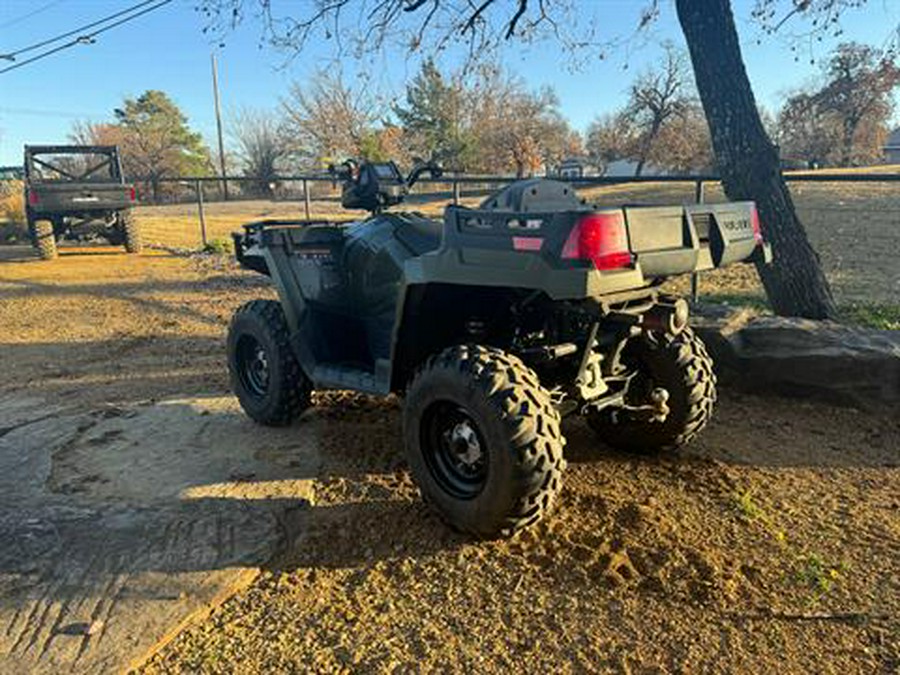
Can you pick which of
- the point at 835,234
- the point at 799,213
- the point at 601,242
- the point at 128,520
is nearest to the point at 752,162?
the point at 601,242

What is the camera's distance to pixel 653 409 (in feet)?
10.8

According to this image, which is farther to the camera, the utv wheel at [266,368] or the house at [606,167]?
the house at [606,167]

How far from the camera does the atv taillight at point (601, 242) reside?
238 cm

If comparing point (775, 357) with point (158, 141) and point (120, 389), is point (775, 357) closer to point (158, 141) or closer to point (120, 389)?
point (120, 389)

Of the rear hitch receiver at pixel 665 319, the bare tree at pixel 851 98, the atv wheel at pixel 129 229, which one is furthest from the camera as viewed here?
the bare tree at pixel 851 98

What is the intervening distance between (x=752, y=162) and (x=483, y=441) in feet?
14.1

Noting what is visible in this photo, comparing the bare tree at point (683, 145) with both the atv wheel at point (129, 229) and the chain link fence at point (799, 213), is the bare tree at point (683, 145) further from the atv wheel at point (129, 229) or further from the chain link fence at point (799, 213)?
the atv wheel at point (129, 229)

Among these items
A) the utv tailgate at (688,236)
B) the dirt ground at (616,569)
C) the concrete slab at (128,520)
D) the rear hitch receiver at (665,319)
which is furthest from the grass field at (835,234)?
the concrete slab at (128,520)

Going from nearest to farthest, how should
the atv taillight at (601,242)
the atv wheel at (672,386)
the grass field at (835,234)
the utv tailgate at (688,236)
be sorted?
the atv taillight at (601,242) < the utv tailgate at (688,236) < the atv wheel at (672,386) < the grass field at (835,234)

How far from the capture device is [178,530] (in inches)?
121

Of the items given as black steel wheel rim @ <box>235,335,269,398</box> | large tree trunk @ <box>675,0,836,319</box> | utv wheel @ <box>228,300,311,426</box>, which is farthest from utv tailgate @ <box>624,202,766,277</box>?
large tree trunk @ <box>675,0,836,319</box>

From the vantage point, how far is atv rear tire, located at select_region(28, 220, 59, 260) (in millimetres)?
13555

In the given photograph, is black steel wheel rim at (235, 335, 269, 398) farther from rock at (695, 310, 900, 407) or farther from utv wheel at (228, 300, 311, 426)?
rock at (695, 310, 900, 407)

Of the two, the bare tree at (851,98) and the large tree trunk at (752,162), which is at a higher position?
the bare tree at (851,98)
